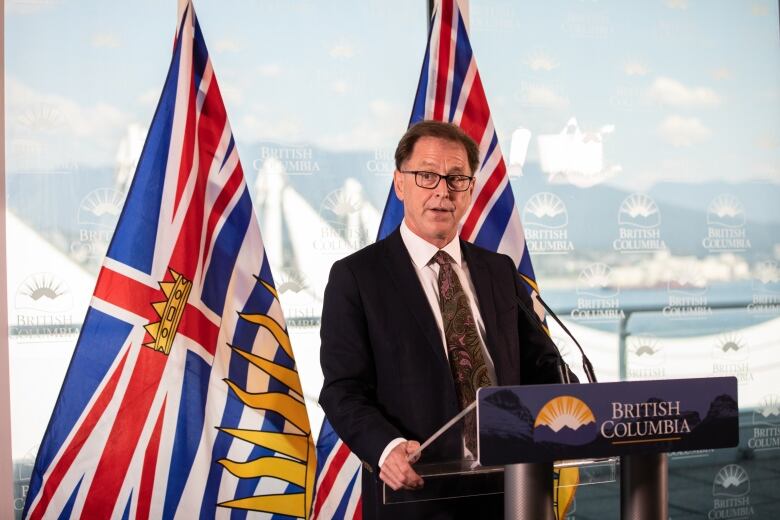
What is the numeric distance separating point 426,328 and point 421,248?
0.77 ft

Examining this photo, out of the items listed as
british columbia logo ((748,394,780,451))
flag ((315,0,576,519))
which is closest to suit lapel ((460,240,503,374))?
flag ((315,0,576,519))

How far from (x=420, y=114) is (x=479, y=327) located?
1.31 m

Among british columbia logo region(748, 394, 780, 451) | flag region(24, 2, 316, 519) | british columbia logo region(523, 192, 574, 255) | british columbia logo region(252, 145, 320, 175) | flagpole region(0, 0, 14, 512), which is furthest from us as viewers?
british columbia logo region(748, 394, 780, 451)

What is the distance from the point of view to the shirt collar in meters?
2.04

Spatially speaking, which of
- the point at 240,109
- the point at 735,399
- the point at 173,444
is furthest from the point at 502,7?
the point at 735,399

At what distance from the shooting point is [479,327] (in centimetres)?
201

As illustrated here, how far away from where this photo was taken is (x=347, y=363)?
6.15ft

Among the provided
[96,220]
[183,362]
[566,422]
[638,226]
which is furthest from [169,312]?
[638,226]

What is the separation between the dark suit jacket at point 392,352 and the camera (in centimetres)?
187

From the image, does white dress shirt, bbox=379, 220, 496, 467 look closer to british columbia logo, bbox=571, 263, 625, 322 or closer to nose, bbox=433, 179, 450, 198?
nose, bbox=433, 179, 450, 198

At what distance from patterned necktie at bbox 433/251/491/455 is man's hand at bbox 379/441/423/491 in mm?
327

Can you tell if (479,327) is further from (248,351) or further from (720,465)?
(720,465)

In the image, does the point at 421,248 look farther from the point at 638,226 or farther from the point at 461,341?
the point at 638,226

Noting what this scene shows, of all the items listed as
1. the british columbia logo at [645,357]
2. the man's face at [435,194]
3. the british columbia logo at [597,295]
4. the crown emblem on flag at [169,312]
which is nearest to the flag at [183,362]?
the crown emblem on flag at [169,312]
